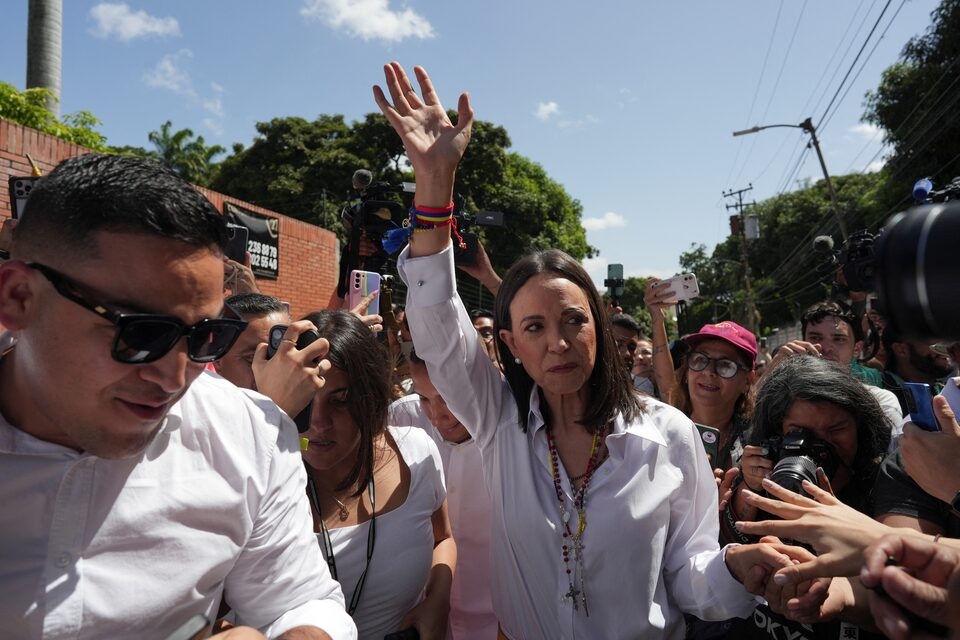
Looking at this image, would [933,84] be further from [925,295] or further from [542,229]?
[925,295]

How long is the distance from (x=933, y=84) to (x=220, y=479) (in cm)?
2129

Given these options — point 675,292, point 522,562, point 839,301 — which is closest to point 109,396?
point 522,562

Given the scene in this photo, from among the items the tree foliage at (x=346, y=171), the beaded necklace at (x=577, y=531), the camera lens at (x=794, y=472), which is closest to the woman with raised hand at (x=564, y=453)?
the beaded necklace at (x=577, y=531)

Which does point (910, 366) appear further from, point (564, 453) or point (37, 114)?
point (37, 114)

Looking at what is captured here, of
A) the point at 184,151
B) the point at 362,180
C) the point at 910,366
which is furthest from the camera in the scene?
the point at 184,151

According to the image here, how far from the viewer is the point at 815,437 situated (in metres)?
2.24

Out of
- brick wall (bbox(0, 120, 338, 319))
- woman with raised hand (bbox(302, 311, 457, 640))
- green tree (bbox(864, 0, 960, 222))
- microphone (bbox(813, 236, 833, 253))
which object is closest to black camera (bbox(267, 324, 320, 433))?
woman with raised hand (bbox(302, 311, 457, 640))

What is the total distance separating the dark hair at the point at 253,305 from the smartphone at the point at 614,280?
2.45 m


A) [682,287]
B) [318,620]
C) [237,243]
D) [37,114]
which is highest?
A: [37,114]

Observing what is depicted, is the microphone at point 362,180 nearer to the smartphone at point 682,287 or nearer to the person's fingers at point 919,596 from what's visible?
the smartphone at point 682,287

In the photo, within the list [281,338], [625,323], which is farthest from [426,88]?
[625,323]

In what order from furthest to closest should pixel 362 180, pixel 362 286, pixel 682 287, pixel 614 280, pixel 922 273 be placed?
pixel 614 280 → pixel 682 287 → pixel 362 180 → pixel 362 286 → pixel 922 273

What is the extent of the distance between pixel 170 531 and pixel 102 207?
0.68 m

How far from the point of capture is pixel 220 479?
4.67ft
